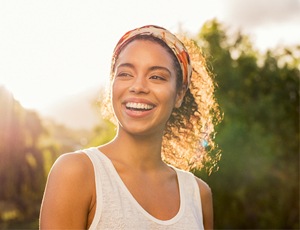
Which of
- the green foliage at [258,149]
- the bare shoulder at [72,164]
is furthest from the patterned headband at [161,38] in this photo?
the green foliage at [258,149]

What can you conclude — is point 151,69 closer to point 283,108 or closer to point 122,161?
point 122,161

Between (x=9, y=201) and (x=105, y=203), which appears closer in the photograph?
(x=105, y=203)

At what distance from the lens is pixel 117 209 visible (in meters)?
2.62

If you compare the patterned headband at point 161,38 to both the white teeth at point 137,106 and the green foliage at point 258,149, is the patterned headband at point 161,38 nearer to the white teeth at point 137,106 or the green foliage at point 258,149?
the white teeth at point 137,106

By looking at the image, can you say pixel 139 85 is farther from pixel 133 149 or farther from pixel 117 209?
pixel 117 209

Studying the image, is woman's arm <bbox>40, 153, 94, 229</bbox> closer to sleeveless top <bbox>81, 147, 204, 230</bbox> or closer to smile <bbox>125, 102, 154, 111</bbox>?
sleeveless top <bbox>81, 147, 204, 230</bbox>

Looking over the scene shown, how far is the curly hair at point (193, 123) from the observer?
3.42 meters

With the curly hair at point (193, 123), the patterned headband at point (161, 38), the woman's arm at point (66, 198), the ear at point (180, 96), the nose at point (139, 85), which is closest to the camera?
the woman's arm at point (66, 198)

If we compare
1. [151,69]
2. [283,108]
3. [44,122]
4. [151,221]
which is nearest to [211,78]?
[151,69]

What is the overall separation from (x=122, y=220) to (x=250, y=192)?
94.8ft

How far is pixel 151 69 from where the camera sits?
2.82 meters

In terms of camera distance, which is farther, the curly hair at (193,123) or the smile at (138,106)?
the curly hair at (193,123)

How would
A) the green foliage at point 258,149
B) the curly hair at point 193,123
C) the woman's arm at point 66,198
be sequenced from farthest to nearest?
the green foliage at point 258,149
the curly hair at point 193,123
the woman's arm at point 66,198

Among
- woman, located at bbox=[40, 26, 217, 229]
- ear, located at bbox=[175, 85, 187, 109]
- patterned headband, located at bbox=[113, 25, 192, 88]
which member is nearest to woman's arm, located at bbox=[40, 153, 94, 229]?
woman, located at bbox=[40, 26, 217, 229]
